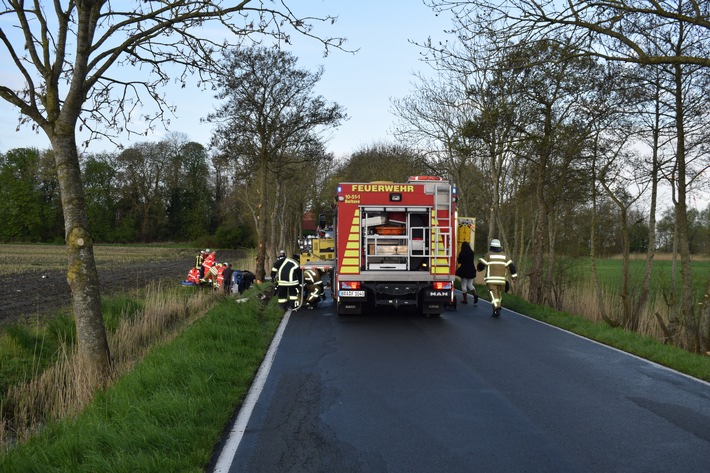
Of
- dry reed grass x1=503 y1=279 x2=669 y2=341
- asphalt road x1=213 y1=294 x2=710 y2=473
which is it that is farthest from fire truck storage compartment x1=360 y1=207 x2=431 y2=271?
dry reed grass x1=503 y1=279 x2=669 y2=341

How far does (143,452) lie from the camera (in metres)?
4.46

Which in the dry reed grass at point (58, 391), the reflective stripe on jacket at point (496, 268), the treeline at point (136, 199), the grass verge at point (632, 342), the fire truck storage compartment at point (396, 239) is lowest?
the dry reed grass at point (58, 391)

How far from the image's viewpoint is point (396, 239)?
13000 mm

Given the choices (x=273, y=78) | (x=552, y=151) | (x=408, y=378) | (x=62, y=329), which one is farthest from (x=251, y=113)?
(x=408, y=378)

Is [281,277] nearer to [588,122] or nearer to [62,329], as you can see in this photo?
[62,329]

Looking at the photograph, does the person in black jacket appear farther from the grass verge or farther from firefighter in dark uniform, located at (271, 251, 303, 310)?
firefighter in dark uniform, located at (271, 251, 303, 310)

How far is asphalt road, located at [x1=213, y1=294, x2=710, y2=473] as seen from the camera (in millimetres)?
4539

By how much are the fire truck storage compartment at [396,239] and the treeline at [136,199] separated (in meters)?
50.5

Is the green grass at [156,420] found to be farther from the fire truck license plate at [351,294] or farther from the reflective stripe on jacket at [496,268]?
the reflective stripe on jacket at [496,268]

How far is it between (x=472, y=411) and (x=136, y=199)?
246 feet

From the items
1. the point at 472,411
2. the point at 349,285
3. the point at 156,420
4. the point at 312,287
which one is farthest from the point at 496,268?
the point at 156,420

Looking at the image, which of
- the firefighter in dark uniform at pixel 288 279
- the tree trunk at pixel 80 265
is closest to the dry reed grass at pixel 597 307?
the firefighter in dark uniform at pixel 288 279

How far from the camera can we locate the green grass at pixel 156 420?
4.34 metres

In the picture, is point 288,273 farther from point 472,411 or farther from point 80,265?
point 472,411
